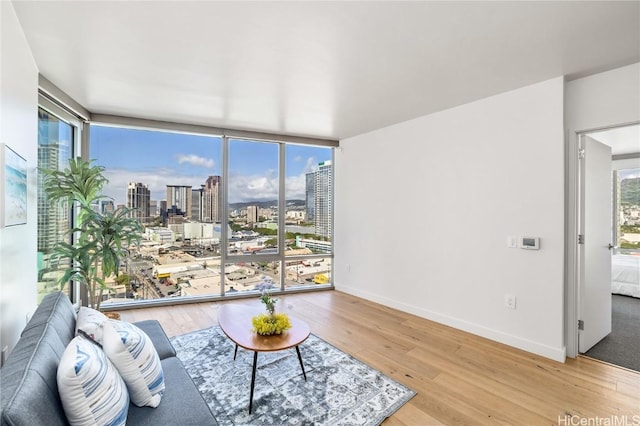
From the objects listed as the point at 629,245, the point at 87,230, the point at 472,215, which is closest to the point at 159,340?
the point at 87,230

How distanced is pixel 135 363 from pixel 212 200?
343cm

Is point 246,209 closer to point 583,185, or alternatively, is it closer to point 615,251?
point 583,185

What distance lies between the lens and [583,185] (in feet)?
9.52

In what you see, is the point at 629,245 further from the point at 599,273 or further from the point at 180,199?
the point at 180,199

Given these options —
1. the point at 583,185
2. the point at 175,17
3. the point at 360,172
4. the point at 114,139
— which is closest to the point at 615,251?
the point at 583,185

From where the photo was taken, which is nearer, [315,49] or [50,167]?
[315,49]

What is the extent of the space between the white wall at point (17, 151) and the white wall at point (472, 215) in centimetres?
320

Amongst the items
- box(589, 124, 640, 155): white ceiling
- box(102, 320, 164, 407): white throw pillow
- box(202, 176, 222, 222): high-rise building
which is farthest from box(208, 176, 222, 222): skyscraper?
box(589, 124, 640, 155): white ceiling

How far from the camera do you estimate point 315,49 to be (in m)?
2.32

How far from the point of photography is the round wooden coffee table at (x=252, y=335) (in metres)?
2.16

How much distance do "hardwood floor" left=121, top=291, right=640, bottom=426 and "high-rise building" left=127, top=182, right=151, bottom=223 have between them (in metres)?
1.31

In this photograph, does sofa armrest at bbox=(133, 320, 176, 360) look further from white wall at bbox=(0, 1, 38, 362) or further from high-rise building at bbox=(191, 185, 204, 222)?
high-rise building at bbox=(191, 185, 204, 222)

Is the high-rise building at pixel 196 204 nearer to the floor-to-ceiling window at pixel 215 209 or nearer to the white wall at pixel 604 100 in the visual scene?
the floor-to-ceiling window at pixel 215 209

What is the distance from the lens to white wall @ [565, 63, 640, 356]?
8.43 ft
